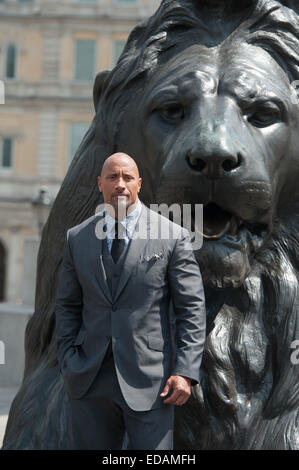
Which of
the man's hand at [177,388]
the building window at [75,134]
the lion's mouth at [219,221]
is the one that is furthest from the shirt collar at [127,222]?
the building window at [75,134]

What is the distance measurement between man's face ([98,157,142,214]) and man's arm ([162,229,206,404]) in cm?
15

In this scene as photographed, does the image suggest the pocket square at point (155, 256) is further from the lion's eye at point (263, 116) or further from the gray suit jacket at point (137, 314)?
the lion's eye at point (263, 116)

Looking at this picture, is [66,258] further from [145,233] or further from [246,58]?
[246,58]

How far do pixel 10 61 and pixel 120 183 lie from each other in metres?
26.9

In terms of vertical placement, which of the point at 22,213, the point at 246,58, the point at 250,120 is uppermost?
the point at 246,58

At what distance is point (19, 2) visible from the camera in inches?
1063

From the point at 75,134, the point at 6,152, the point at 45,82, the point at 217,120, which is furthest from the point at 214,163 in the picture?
the point at 45,82

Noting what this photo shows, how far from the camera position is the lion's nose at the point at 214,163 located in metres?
2.02

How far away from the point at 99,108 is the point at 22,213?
25627 millimetres

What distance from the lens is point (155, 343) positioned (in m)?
1.91

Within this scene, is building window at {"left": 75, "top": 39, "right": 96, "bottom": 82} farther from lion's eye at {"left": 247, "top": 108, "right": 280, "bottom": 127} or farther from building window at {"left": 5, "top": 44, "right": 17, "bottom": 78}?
lion's eye at {"left": 247, "top": 108, "right": 280, "bottom": 127}

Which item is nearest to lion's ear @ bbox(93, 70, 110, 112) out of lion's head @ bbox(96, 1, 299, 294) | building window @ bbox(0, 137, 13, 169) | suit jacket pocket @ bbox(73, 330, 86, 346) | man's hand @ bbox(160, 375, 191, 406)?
lion's head @ bbox(96, 1, 299, 294)

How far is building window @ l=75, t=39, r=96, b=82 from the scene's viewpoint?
89.2ft
